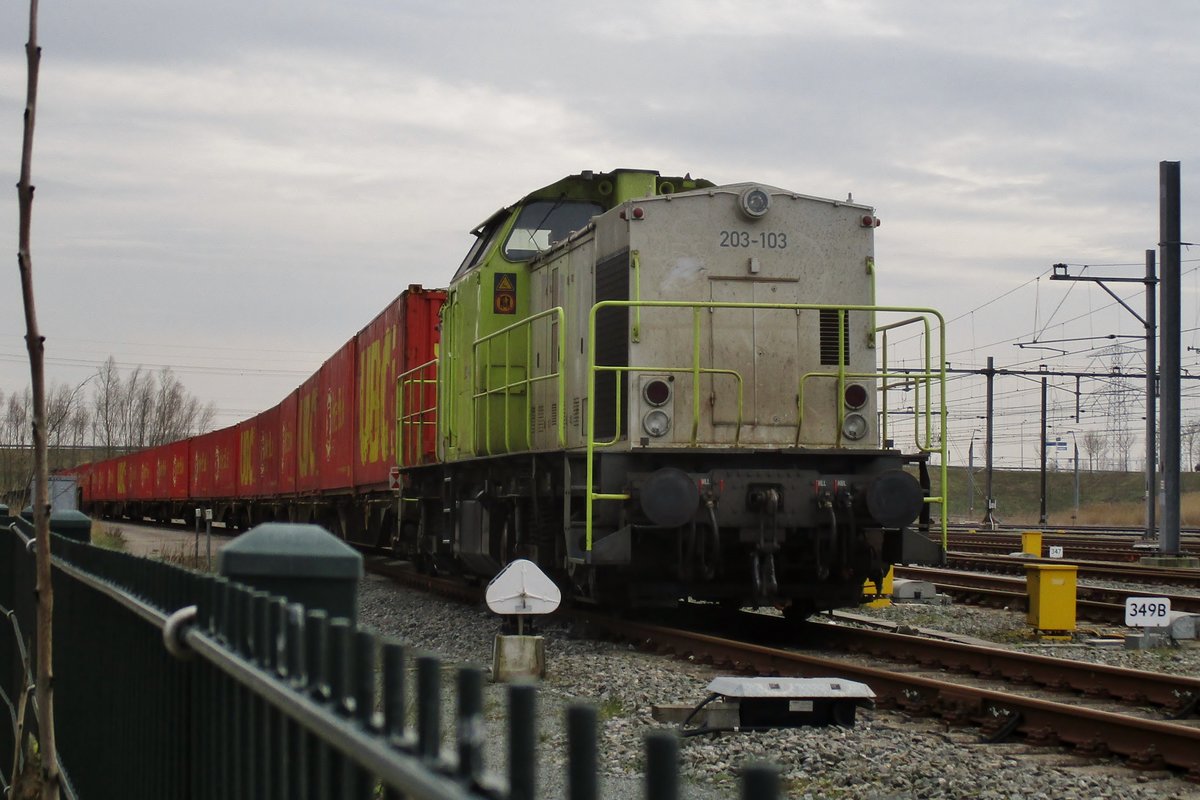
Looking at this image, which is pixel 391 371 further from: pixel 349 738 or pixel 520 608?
pixel 349 738

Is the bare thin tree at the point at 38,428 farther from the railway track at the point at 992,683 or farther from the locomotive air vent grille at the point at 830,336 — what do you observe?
the locomotive air vent grille at the point at 830,336

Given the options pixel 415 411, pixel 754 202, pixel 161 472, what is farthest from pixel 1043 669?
pixel 161 472

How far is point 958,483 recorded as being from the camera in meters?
109

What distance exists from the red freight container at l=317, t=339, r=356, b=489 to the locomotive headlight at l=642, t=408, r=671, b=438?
8.97 m

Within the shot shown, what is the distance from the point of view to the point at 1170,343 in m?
21.7

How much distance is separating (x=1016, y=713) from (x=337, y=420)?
1429 centimetres

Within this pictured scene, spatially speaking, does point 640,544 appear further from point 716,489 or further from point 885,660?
point 885,660

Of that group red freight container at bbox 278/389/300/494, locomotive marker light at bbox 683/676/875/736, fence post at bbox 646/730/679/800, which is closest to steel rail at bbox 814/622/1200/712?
locomotive marker light at bbox 683/676/875/736

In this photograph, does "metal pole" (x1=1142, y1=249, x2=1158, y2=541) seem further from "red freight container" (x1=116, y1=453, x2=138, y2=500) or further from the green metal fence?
"red freight container" (x1=116, y1=453, x2=138, y2=500)

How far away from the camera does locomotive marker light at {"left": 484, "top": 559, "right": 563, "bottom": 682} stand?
8.42 metres

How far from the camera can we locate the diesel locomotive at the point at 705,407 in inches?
374

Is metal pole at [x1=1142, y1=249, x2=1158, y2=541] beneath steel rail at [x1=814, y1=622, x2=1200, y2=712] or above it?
above

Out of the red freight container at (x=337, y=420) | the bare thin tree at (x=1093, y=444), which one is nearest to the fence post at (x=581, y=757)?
Result: the red freight container at (x=337, y=420)

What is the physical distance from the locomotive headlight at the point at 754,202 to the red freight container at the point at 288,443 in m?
14.8
